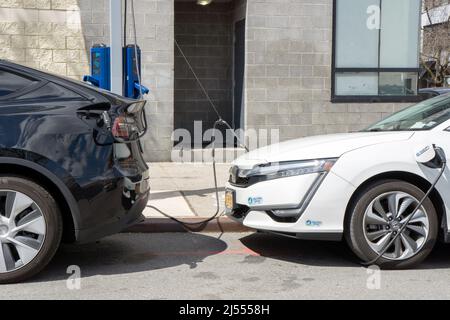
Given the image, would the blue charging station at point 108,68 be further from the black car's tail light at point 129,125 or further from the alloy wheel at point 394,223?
the alloy wheel at point 394,223

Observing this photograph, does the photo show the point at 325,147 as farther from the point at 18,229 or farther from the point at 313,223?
the point at 18,229

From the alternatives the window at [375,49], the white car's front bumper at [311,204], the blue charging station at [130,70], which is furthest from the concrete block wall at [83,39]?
the white car's front bumper at [311,204]

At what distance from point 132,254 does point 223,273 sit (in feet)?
3.63

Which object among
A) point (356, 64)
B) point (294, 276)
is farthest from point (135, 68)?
point (356, 64)

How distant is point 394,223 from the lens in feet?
17.1

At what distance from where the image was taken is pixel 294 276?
204 inches

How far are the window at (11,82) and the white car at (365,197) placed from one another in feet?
7.10

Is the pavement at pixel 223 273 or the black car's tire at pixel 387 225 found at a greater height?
the black car's tire at pixel 387 225

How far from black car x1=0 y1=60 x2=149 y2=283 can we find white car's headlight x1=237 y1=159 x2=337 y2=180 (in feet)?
3.74

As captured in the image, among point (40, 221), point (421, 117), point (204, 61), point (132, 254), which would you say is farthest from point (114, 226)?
point (204, 61)

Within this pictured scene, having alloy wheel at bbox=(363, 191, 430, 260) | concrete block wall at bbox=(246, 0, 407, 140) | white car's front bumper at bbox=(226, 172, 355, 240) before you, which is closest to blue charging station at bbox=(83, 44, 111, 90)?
white car's front bumper at bbox=(226, 172, 355, 240)

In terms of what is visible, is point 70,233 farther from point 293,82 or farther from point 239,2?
point 239,2

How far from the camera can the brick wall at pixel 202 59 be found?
13641 mm

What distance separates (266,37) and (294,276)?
25.0 feet
